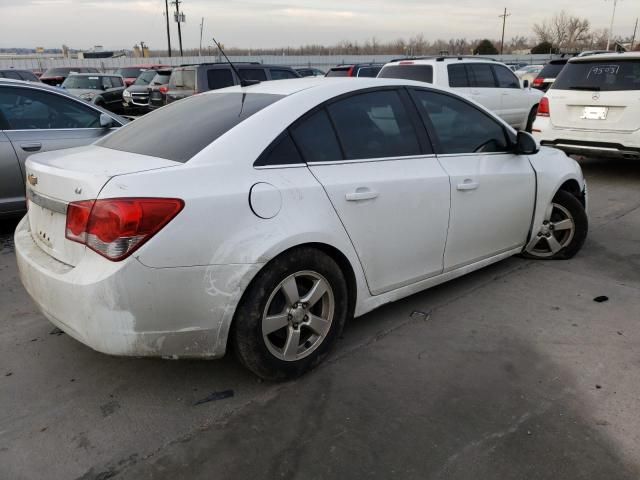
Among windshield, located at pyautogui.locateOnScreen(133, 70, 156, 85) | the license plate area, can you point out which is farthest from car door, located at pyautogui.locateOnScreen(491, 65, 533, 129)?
windshield, located at pyautogui.locateOnScreen(133, 70, 156, 85)

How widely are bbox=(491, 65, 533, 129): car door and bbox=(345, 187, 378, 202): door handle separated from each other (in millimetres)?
9445

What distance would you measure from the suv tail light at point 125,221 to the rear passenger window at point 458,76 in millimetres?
9148

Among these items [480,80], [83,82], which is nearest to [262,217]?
[480,80]

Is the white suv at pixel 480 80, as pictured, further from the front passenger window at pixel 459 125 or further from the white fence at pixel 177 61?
the white fence at pixel 177 61

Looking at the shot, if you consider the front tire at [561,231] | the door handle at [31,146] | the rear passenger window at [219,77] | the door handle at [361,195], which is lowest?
the front tire at [561,231]

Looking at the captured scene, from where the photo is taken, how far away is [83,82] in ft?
58.9

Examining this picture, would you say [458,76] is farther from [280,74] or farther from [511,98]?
[280,74]

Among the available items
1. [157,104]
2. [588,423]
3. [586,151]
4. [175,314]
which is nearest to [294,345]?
[175,314]

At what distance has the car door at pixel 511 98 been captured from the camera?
11.6 m

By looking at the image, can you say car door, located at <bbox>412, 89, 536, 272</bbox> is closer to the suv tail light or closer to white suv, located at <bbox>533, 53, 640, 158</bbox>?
the suv tail light

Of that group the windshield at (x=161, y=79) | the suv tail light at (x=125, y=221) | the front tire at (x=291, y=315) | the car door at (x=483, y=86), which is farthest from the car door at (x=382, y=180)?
the windshield at (x=161, y=79)

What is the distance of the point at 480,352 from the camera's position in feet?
10.8

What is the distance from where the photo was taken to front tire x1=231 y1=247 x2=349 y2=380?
2715mm

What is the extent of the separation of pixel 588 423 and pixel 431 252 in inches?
53.6
